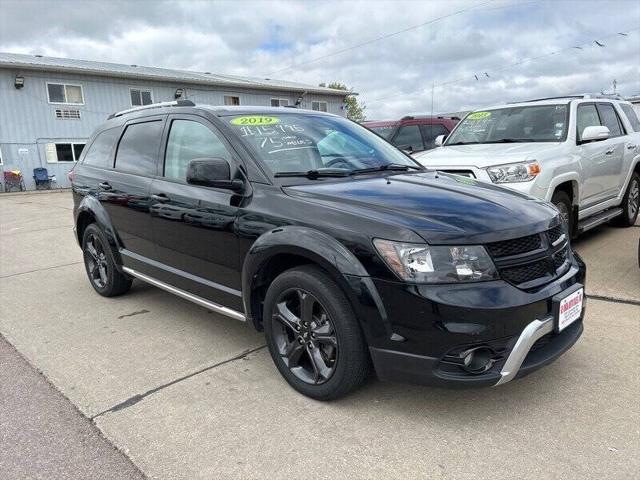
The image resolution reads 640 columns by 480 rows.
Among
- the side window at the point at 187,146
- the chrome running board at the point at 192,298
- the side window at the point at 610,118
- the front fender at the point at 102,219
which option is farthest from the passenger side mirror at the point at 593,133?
the front fender at the point at 102,219

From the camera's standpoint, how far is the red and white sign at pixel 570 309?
2.68 meters

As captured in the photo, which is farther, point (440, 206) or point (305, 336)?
point (305, 336)

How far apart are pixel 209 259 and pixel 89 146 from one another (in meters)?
2.68

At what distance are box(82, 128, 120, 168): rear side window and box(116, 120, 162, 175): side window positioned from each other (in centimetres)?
20

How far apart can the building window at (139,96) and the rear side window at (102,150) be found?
64.6 feet

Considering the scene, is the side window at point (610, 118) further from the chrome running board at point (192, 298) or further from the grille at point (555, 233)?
the chrome running board at point (192, 298)

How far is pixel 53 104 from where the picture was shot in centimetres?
2131

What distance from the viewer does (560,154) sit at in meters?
5.50

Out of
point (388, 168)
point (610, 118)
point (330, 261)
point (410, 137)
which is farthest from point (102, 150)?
point (410, 137)

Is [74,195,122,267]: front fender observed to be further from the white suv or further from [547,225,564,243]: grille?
[547,225,564,243]: grille

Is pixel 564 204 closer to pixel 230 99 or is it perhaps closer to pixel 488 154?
pixel 488 154

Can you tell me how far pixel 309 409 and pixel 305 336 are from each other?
1.33ft

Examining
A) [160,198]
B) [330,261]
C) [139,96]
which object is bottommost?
[330,261]

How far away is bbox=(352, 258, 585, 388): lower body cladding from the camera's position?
2389mm
